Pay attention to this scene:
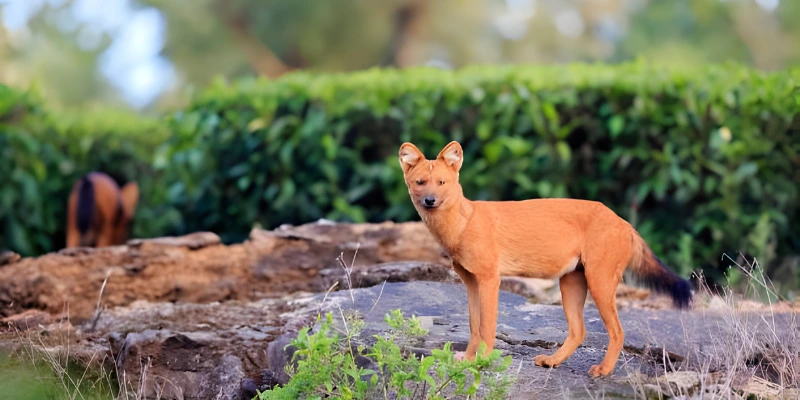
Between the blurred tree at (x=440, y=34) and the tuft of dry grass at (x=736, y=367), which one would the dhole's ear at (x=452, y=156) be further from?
the blurred tree at (x=440, y=34)

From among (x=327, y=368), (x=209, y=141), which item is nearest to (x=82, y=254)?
(x=209, y=141)

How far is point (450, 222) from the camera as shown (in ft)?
12.1

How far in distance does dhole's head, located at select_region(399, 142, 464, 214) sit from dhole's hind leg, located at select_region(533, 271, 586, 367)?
2.21 ft

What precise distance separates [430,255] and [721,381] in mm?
2972

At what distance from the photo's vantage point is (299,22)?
2380 cm

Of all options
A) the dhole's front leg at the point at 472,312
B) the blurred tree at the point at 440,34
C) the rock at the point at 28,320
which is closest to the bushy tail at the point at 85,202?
Answer: the rock at the point at 28,320

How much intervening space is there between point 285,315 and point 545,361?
6.09 feet

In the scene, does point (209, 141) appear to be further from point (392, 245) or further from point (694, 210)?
point (694, 210)

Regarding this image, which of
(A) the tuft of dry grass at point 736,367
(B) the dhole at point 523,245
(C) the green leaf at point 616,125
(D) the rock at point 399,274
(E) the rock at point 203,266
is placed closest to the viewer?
(A) the tuft of dry grass at point 736,367

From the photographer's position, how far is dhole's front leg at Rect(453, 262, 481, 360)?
371 cm

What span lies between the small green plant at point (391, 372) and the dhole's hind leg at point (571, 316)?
0.32 metres

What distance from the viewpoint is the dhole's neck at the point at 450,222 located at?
3.69 meters

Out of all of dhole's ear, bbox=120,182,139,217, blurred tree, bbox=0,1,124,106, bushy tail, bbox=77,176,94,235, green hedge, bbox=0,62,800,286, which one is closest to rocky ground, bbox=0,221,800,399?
green hedge, bbox=0,62,800,286

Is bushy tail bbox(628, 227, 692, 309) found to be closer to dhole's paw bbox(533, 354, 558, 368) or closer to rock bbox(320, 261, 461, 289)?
dhole's paw bbox(533, 354, 558, 368)
